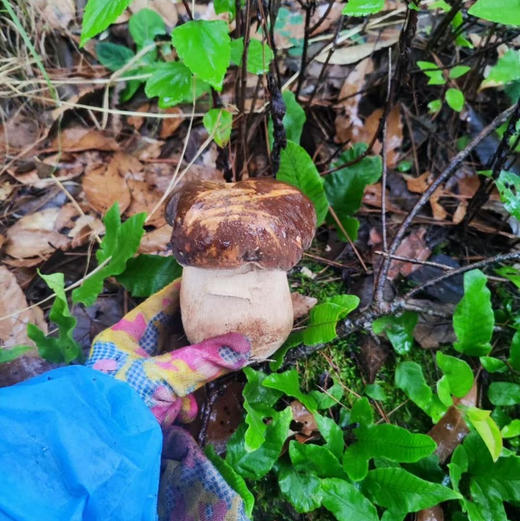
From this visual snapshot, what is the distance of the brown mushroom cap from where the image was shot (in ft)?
5.42

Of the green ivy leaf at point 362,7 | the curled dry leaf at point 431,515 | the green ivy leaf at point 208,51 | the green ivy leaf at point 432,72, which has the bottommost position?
the curled dry leaf at point 431,515

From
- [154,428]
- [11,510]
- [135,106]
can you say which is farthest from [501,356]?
[135,106]

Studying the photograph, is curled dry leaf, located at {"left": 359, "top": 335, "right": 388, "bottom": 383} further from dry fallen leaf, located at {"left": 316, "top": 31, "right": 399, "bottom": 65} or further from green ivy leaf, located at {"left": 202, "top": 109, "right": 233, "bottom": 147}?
dry fallen leaf, located at {"left": 316, "top": 31, "right": 399, "bottom": 65}

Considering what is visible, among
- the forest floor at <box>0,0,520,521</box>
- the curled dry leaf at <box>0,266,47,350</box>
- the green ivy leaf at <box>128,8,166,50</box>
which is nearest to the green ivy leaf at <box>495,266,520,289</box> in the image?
the forest floor at <box>0,0,520,521</box>

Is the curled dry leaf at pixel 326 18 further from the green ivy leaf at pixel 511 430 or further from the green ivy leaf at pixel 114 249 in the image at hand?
the green ivy leaf at pixel 511 430

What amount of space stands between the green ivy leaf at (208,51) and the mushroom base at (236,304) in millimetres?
691

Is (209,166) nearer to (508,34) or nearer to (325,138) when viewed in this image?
(325,138)

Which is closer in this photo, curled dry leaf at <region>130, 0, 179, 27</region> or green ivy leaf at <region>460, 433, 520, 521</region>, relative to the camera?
green ivy leaf at <region>460, 433, 520, 521</region>

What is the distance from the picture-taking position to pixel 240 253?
1657 mm

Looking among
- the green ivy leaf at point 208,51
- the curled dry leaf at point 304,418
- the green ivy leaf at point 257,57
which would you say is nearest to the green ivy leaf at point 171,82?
the green ivy leaf at point 257,57

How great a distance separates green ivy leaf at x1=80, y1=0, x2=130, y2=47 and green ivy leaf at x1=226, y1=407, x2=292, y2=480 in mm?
1470

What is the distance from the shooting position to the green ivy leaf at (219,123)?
83.0 inches

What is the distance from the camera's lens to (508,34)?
261cm

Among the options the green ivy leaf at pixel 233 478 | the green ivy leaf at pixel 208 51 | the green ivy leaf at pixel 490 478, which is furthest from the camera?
the green ivy leaf at pixel 490 478
